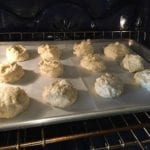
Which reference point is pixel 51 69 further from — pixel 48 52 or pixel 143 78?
pixel 143 78

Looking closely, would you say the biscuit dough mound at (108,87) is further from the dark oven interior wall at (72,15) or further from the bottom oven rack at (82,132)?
the dark oven interior wall at (72,15)

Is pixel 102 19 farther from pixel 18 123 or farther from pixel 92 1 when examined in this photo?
pixel 18 123

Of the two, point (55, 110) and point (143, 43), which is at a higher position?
point (143, 43)

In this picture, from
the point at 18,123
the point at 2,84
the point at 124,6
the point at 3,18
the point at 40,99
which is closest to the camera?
the point at 18,123

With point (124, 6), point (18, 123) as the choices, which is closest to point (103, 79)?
point (18, 123)

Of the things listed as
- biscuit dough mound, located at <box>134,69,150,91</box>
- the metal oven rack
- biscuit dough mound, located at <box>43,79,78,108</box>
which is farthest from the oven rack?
the metal oven rack

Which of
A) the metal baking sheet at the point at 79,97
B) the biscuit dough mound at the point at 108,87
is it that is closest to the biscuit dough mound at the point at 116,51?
the metal baking sheet at the point at 79,97

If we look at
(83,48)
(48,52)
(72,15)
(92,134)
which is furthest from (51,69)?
(92,134)
